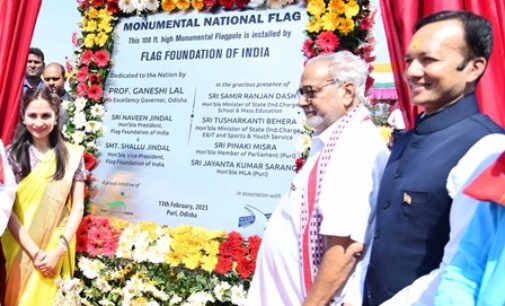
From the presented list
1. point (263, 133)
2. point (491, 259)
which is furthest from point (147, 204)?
point (491, 259)

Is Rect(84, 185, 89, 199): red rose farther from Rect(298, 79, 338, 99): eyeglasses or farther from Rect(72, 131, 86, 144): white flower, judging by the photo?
Rect(298, 79, 338, 99): eyeglasses

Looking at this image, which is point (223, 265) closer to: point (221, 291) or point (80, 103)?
point (221, 291)

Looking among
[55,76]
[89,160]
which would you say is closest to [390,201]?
[89,160]

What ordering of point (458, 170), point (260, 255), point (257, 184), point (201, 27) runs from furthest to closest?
1. point (201, 27)
2. point (257, 184)
3. point (260, 255)
4. point (458, 170)

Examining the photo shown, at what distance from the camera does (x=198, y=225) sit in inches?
145

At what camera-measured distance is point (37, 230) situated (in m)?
3.58

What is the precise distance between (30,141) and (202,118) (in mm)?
998

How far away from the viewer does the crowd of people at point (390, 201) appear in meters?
1.42

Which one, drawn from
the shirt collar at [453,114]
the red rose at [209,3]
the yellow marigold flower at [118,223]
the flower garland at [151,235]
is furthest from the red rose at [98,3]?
the shirt collar at [453,114]

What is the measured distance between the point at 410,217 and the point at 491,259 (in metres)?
0.50

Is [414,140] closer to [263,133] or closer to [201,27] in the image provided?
[263,133]

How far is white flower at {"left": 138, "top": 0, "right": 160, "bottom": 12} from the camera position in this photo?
3.99 m

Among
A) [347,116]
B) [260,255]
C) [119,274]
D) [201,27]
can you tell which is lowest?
[119,274]

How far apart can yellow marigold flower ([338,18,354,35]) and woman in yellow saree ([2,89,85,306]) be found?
166 cm
